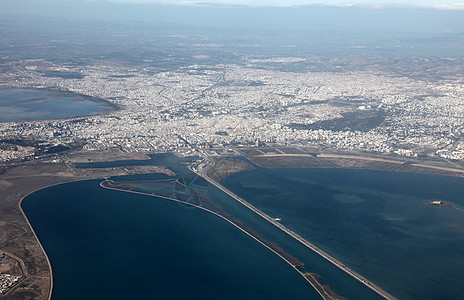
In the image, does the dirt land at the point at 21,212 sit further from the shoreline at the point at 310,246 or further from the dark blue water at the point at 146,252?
the shoreline at the point at 310,246

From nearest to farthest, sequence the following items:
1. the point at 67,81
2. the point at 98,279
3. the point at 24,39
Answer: the point at 98,279 < the point at 67,81 < the point at 24,39

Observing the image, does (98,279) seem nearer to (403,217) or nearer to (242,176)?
(242,176)

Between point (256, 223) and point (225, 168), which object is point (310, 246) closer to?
point (256, 223)

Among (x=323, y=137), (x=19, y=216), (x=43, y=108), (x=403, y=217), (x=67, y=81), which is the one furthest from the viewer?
(x=67, y=81)

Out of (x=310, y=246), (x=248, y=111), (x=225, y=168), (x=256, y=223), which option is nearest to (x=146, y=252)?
(x=256, y=223)

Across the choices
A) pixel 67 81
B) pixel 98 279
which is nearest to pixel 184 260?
pixel 98 279

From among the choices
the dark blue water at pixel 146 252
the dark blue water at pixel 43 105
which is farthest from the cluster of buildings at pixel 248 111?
the dark blue water at pixel 146 252
